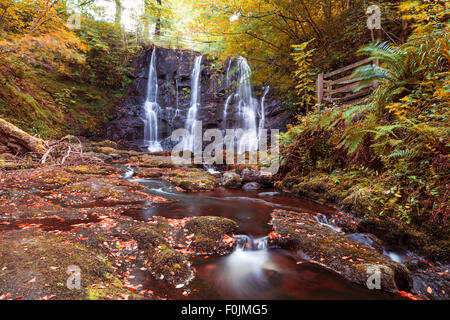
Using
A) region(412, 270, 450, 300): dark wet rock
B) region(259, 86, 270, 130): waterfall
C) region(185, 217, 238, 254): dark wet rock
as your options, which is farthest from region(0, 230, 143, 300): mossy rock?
region(259, 86, 270, 130): waterfall

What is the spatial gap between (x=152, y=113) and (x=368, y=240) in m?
17.1

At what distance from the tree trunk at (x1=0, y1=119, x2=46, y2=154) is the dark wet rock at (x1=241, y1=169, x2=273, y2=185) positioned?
23.2 feet

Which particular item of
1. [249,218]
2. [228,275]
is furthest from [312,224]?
[228,275]

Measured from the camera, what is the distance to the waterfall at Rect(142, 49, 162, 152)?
16334mm

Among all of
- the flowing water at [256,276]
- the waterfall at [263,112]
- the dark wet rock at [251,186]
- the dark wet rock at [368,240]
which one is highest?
the waterfall at [263,112]

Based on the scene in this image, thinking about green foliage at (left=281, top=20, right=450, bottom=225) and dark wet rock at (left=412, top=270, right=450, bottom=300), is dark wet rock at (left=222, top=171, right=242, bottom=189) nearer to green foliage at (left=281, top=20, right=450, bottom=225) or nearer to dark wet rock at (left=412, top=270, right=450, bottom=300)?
green foliage at (left=281, top=20, right=450, bottom=225)

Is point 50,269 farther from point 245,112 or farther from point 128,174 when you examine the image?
point 245,112

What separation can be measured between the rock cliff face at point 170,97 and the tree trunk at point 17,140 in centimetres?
864

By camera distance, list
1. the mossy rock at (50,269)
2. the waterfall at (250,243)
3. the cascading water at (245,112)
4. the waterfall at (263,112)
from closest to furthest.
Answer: the mossy rock at (50,269)
the waterfall at (250,243)
the cascading water at (245,112)
the waterfall at (263,112)

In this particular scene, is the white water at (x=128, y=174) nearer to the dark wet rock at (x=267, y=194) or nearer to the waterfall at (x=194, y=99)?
the dark wet rock at (x=267, y=194)

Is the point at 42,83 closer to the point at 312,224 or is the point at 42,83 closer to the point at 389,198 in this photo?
the point at 312,224

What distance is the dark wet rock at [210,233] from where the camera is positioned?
2891mm

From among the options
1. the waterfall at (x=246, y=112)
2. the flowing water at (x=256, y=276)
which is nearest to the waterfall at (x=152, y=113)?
the waterfall at (x=246, y=112)
